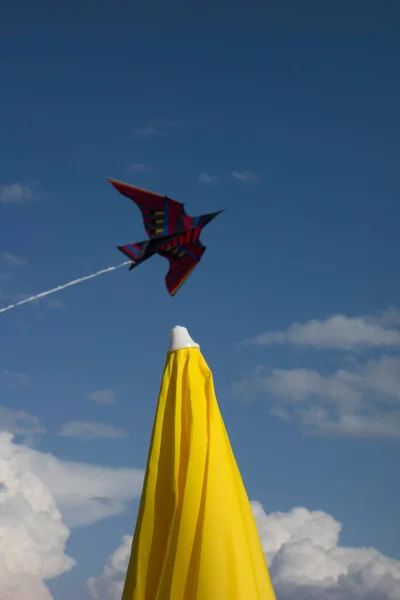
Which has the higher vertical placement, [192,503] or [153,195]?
[153,195]

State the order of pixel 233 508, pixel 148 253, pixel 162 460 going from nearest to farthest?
pixel 233 508
pixel 162 460
pixel 148 253

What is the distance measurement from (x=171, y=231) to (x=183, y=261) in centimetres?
37

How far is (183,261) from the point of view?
8.34 metres

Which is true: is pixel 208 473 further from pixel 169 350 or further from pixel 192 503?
pixel 169 350

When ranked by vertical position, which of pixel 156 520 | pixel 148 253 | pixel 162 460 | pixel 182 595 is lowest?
pixel 182 595

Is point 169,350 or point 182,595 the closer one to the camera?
point 182,595

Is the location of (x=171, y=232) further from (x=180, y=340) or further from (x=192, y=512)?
(x=192, y=512)

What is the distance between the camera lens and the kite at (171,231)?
324 inches

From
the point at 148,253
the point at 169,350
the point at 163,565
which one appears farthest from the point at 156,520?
the point at 148,253

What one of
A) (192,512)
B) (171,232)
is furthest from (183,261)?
(192,512)

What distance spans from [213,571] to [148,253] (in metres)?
3.57

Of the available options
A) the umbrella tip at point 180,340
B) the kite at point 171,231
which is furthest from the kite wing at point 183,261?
the umbrella tip at point 180,340

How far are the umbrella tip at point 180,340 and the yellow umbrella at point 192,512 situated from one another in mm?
128

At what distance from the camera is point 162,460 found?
689 centimetres
